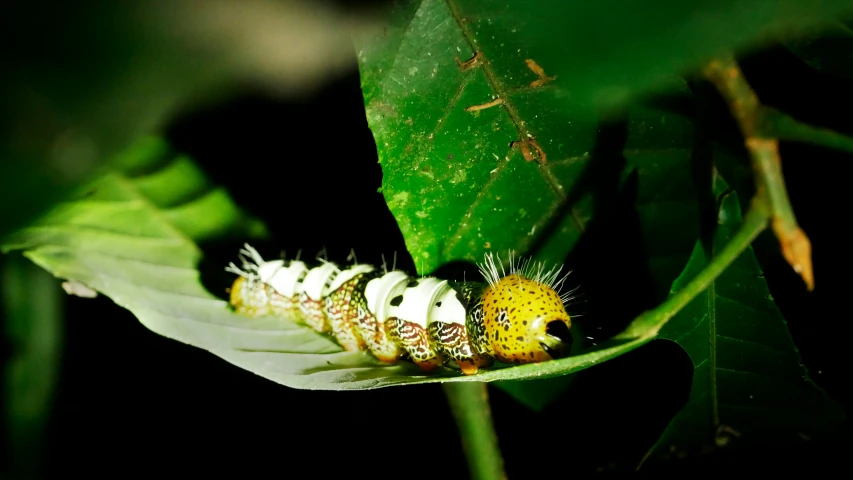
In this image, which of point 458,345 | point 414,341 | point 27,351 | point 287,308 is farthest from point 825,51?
point 27,351

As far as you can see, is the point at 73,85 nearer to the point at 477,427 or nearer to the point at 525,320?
the point at 525,320

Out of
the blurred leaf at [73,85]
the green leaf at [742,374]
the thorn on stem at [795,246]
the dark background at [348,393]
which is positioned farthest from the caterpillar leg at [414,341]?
the blurred leaf at [73,85]

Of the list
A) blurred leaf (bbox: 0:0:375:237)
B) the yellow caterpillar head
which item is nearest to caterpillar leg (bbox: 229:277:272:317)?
the yellow caterpillar head

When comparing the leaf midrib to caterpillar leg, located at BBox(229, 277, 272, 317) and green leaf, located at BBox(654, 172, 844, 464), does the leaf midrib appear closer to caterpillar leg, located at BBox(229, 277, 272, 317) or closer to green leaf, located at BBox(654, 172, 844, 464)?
green leaf, located at BBox(654, 172, 844, 464)

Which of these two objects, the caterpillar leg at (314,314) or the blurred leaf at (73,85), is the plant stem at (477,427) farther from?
the blurred leaf at (73,85)

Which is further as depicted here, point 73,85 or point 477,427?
point 477,427

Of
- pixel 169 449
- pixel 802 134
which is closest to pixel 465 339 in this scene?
pixel 802 134

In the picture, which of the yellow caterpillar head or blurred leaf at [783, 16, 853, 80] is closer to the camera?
blurred leaf at [783, 16, 853, 80]
